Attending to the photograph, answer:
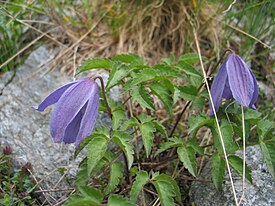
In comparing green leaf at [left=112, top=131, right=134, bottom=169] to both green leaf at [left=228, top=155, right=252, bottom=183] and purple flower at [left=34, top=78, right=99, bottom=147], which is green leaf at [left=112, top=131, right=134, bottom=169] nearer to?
purple flower at [left=34, top=78, right=99, bottom=147]

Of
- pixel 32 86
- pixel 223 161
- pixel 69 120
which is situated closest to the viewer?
pixel 69 120

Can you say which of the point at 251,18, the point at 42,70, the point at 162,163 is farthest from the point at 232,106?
the point at 42,70

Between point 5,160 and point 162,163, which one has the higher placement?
point 162,163

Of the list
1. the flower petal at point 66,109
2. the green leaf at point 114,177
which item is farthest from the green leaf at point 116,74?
the green leaf at point 114,177

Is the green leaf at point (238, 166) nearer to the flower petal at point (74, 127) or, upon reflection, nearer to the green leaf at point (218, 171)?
the green leaf at point (218, 171)

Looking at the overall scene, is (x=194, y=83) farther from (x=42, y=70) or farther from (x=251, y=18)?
(x=42, y=70)

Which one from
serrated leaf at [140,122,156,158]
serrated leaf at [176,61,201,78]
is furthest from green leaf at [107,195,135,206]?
serrated leaf at [176,61,201,78]

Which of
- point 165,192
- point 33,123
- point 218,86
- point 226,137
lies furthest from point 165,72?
point 33,123
